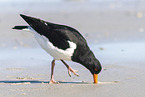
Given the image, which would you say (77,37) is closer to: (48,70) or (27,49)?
(48,70)

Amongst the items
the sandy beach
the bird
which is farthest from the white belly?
the sandy beach

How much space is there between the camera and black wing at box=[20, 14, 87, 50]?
538 centimetres

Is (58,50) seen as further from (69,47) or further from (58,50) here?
(69,47)

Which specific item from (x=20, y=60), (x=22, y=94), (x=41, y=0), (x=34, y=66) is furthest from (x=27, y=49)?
(x=41, y=0)

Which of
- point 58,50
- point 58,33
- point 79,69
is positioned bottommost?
point 79,69

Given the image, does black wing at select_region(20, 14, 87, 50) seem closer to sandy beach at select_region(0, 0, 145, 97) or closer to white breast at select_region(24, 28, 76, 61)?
white breast at select_region(24, 28, 76, 61)

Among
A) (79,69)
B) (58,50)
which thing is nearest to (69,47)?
(58,50)

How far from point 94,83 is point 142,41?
4.81 metres

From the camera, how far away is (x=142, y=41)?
9.68 m

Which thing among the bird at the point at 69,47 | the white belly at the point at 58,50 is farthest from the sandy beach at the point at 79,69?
the white belly at the point at 58,50

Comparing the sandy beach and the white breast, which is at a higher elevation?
the white breast

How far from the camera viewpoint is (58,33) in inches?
216

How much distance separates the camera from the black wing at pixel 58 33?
17.6ft

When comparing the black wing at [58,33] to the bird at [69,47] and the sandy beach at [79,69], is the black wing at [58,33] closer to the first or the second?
the bird at [69,47]
